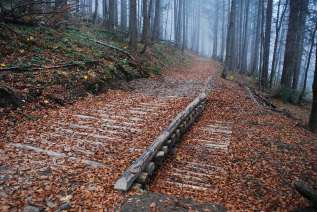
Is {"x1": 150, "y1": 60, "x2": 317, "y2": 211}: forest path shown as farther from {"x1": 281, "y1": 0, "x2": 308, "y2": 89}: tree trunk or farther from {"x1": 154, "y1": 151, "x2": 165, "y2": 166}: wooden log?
{"x1": 281, "y1": 0, "x2": 308, "y2": 89}: tree trunk

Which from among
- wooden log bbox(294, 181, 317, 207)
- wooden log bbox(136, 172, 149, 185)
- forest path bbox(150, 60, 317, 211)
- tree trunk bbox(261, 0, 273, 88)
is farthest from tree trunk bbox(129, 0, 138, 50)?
wooden log bbox(294, 181, 317, 207)

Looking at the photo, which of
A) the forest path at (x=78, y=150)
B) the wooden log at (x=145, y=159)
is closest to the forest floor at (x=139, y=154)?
the forest path at (x=78, y=150)

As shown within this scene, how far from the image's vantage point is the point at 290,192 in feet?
19.6

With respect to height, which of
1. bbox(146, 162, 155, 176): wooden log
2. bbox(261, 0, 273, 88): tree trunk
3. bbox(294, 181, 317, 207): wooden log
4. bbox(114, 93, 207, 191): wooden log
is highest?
bbox(261, 0, 273, 88): tree trunk

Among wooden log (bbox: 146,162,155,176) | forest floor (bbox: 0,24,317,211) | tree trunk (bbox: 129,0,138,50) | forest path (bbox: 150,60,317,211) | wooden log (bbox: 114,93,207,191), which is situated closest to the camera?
forest floor (bbox: 0,24,317,211)

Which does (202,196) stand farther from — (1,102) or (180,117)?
(1,102)

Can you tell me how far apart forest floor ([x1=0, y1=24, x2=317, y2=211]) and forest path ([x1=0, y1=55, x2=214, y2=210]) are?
17 mm

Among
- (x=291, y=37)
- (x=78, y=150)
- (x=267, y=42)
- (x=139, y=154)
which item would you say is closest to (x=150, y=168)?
(x=139, y=154)

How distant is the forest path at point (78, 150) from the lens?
183 inches

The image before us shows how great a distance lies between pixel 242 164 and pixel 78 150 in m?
3.93

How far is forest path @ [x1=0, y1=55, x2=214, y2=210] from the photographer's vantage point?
465cm

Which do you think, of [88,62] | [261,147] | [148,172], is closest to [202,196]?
[148,172]

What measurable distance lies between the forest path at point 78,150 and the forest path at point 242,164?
1040 millimetres

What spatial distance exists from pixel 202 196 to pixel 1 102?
5.84 meters
